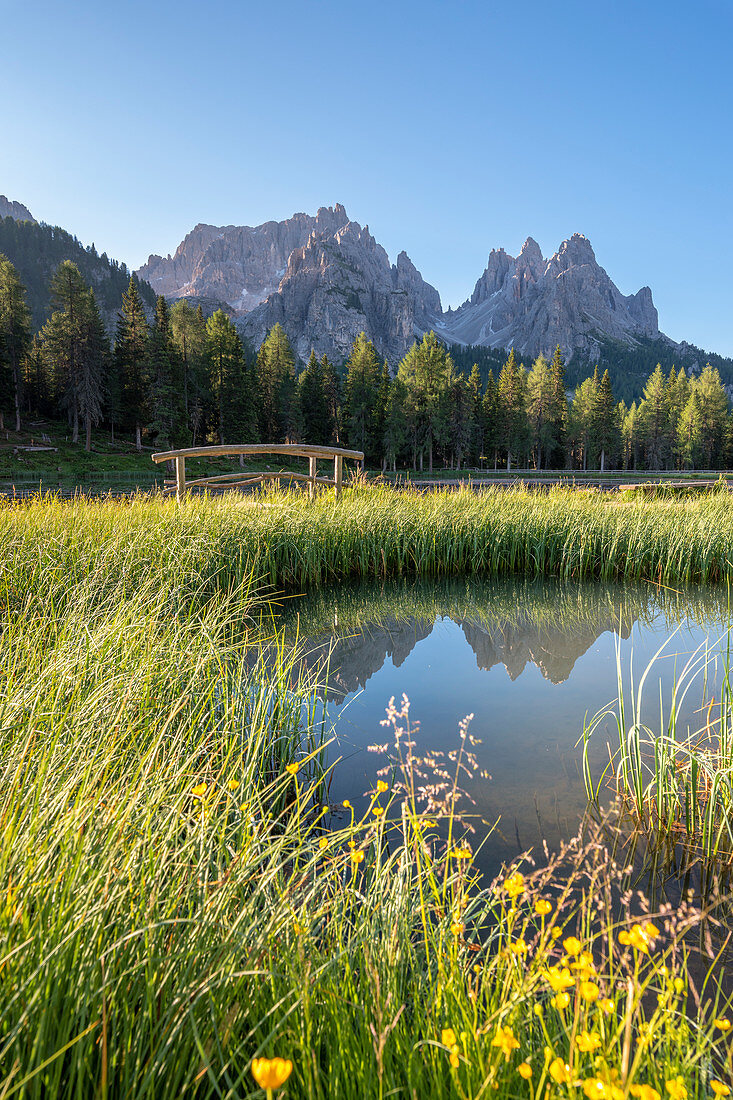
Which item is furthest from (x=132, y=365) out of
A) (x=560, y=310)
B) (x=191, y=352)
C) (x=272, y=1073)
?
(x=560, y=310)

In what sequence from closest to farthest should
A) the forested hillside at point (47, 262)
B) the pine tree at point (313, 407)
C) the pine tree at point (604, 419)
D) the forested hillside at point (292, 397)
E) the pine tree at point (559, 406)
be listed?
the forested hillside at point (292, 397) → the pine tree at point (313, 407) → the pine tree at point (559, 406) → the pine tree at point (604, 419) → the forested hillside at point (47, 262)

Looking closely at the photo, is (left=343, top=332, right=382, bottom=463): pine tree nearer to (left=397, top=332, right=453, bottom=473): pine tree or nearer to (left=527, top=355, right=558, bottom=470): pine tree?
(left=397, top=332, right=453, bottom=473): pine tree

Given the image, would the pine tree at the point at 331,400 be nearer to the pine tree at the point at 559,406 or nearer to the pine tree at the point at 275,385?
the pine tree at the point at 275,385

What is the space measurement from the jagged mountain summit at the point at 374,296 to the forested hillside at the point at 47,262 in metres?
39.6

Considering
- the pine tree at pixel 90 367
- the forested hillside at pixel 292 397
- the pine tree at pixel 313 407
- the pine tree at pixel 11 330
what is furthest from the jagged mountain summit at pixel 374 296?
the pine tree at pixel 90 367

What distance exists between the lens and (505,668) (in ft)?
14.9

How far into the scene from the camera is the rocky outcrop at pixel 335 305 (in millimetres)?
142375

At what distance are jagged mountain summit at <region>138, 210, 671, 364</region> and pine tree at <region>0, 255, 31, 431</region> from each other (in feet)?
347

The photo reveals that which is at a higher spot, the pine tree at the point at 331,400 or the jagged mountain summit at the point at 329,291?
the jagged mountain summit at the point at 329,291

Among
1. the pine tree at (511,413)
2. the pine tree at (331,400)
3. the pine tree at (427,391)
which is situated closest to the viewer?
the pine tree at (427,391)

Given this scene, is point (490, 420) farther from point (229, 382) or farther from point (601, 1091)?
point (601, 1091)

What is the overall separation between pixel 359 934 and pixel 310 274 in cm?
16557

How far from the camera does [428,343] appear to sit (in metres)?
44.7

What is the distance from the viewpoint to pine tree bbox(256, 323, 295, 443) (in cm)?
4484
